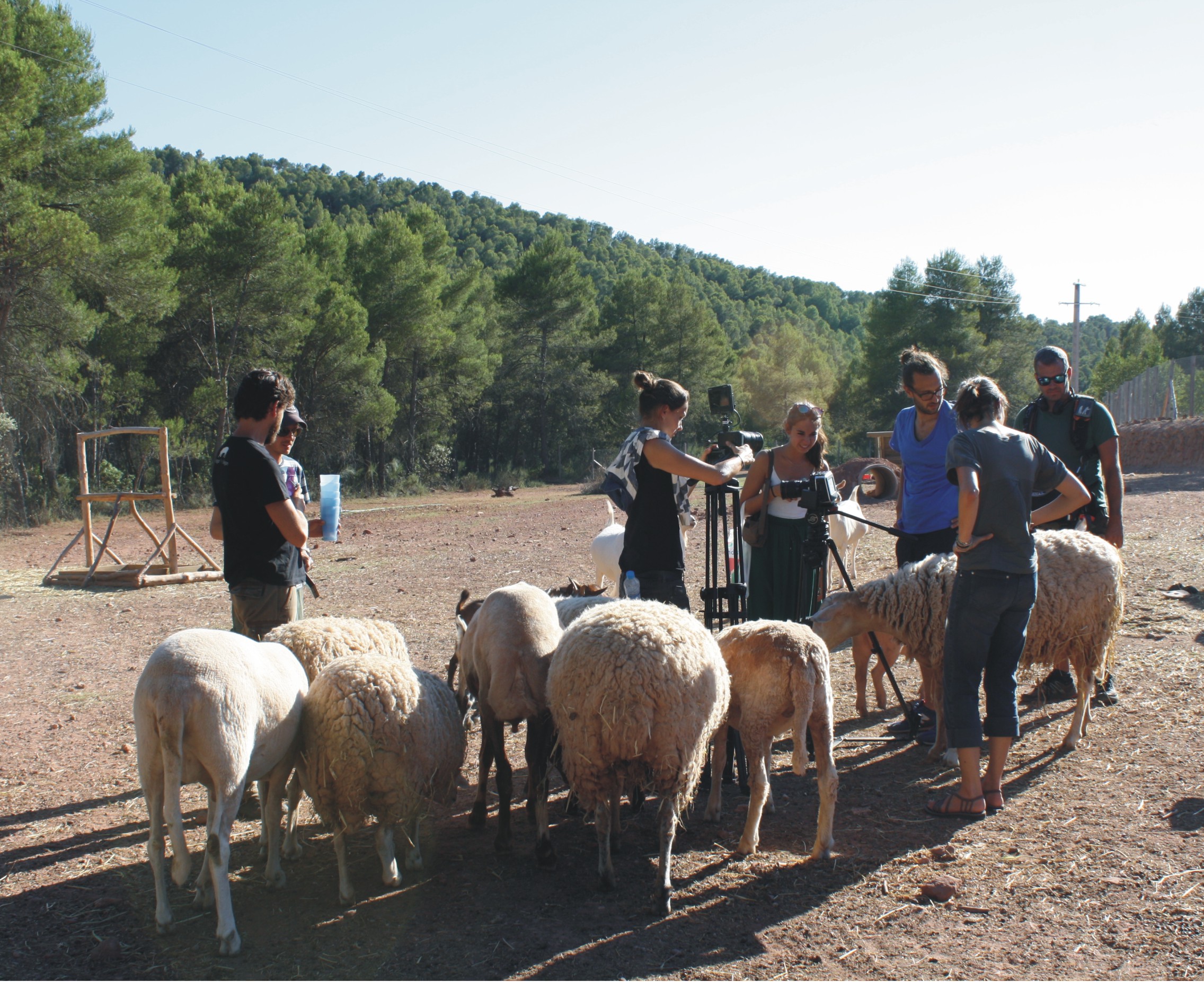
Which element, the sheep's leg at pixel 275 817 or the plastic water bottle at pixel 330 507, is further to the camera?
the plastic water bottle at pixel 330 507

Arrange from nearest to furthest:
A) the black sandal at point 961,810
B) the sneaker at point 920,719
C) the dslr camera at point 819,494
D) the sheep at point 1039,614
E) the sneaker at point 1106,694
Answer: the black sandal at point 961,810
the dslr camera at point 819,494
the sheep at point 1039,614
the sneaker at point 920,719
the sneaker at point 1106,694

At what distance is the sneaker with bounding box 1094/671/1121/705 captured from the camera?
5902 millimetres

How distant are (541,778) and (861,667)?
3.10 meters

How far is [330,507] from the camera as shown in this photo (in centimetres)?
512

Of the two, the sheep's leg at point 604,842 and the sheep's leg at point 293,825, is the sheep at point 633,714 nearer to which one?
the sheep's leg at point 604,842

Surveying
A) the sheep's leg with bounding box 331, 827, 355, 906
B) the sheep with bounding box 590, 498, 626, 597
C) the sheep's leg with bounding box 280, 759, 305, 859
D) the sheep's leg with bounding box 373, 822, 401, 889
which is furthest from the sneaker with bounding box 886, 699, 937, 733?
the sheep's leg with bounding box 280, 759, 305, 859

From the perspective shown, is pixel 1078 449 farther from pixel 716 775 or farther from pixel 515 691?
pixel 515 691

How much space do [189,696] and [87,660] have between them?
19.5ft

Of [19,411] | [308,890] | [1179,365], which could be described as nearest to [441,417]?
[19,411]

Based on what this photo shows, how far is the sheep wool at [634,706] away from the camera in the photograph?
3.65 m

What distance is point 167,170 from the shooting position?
66.4 meters

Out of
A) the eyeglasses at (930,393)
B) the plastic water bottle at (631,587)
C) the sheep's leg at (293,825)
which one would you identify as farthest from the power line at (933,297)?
the sheep's leg at (293,825)

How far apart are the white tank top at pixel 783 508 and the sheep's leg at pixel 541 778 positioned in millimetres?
1980

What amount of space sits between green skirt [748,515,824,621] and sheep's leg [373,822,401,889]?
2548 mm
